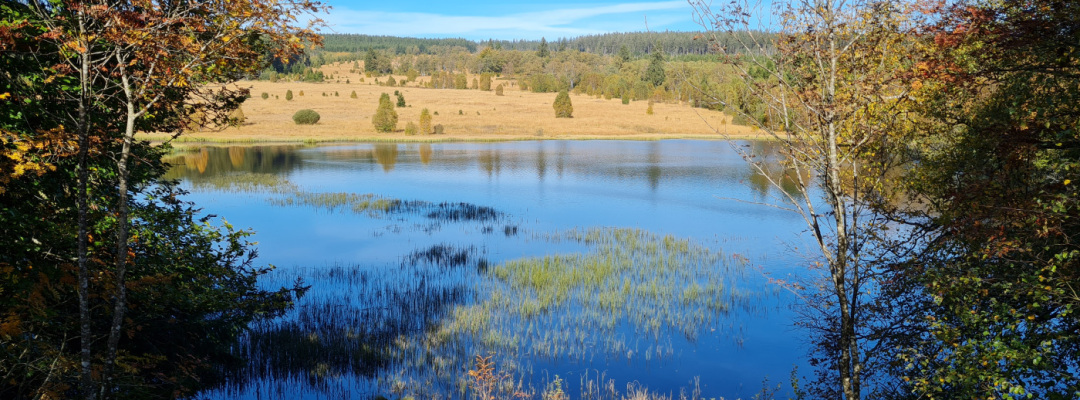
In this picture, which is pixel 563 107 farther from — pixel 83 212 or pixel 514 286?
pixel 83 212

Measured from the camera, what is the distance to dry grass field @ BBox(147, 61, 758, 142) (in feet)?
232

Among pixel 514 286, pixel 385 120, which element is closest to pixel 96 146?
pixel 514 286

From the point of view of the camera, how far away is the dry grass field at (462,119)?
70562 millimetres

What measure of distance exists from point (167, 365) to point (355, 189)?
2689cm

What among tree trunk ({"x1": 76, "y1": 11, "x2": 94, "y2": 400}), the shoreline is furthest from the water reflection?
tree trunk ({"x1": 76, "y1": 11, "x2": 94, "y2": 400})

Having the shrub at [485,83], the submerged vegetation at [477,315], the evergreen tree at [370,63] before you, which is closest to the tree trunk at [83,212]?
the submerged vegetation at [477,315]

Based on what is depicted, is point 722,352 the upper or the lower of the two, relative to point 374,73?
lower

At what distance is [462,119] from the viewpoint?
8306cm

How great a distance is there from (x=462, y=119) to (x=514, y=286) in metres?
67.5

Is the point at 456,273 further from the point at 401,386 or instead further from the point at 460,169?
the point at 460,169

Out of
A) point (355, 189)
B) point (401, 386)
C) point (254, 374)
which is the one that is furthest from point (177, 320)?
point (355, 189)

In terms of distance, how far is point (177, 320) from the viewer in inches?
362

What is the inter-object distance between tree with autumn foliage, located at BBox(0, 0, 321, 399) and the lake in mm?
3108

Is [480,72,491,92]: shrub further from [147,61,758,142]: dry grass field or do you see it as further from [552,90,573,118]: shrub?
[552,90,573,118]: shrub
